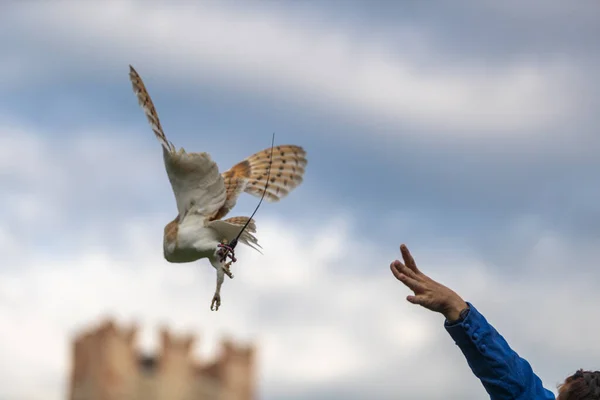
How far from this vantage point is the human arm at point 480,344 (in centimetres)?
360

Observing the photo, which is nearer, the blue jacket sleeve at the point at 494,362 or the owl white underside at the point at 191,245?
the blue jacket sleeve at the point at 494,362

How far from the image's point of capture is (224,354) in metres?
56.8

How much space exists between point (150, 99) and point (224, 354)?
174 ft

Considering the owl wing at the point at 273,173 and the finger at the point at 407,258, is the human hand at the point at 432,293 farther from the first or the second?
the owl wing at the point at 273,173

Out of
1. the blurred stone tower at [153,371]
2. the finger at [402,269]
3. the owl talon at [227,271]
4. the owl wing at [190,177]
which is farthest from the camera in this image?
the blurred stone tower at [153,371]

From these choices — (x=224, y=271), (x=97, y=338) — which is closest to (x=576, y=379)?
(x=224, y=271)

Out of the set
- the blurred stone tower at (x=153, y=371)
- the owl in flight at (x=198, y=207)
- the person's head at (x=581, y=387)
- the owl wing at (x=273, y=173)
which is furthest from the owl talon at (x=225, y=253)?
the blurred stone tower at (x=153, y=371)

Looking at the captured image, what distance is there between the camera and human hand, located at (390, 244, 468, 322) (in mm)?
3633

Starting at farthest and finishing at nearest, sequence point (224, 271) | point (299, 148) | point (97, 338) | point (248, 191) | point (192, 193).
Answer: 1. point (97, 338)
2. point (299, 148)
3. point (248, 191)
4. point (192, 193)
5. point (224, 271)

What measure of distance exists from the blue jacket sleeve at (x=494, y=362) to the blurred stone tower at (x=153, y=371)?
49.8 metres

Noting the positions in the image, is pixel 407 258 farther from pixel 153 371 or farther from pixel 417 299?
pixel 153 371

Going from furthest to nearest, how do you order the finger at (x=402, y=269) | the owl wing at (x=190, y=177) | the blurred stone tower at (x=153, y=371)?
the blurred stone tower at (x=153, y=371)
the owl wing at (x=190, y=177)
the finger at (x=402, y=269)

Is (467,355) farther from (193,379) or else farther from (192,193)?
(193,379)

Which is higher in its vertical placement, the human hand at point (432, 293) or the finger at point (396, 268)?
the finger at point (396, 268)
